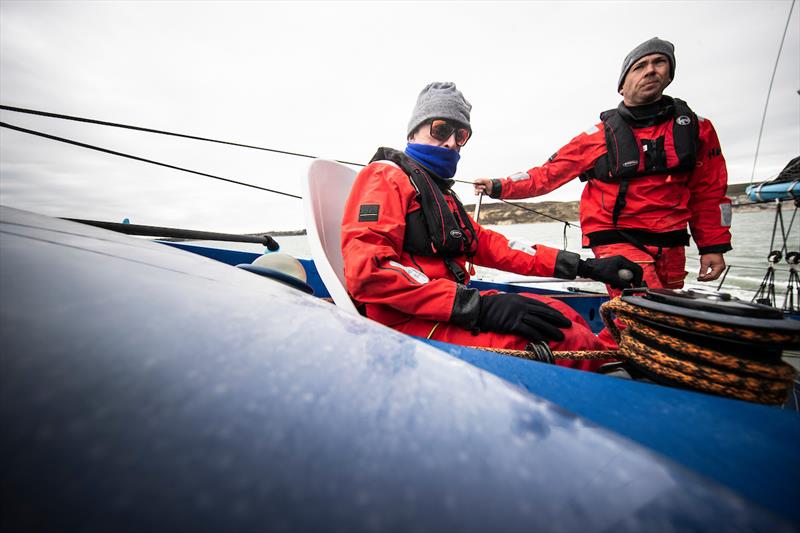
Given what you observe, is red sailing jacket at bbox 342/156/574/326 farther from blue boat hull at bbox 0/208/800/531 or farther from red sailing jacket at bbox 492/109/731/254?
red sailing jacket at bbox 492/109/731/254

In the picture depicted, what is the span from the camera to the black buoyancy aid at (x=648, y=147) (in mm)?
1878

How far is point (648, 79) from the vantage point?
1.97 m

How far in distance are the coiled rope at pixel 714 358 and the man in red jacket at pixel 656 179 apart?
57.8 inches

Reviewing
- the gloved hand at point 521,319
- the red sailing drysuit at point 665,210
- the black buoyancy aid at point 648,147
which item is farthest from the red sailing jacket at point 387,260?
the black buoyancy aid at point 648,147

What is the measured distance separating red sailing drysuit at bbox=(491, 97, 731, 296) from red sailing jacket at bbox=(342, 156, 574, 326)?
134 centimetres

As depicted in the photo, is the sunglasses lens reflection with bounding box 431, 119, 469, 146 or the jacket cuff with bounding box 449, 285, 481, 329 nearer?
the jacket cuff with bounding box 449, 285, 481, 329

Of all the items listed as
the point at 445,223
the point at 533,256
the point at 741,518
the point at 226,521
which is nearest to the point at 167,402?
the point at 226,521

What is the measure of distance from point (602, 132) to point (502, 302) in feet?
6.00

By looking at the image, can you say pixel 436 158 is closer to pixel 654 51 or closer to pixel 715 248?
pixel 654 51

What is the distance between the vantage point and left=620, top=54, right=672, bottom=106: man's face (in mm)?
1952

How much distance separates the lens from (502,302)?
1.11 meters

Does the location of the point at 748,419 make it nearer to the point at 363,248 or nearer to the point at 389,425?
the point at 389,425

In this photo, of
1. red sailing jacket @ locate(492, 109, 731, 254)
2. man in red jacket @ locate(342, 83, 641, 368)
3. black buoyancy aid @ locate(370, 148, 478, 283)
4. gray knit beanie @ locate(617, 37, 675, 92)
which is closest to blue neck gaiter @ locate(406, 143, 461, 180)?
man in red jacket @ locate(342, 83, 641, 368)

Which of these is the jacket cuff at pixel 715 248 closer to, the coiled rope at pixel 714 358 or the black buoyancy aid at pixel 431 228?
the black buoyancy aid at pixel 431 228
